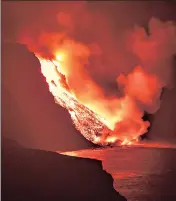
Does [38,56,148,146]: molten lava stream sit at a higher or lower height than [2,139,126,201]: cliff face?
higher

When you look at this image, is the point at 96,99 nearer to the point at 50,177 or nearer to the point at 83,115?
the point at 83,115

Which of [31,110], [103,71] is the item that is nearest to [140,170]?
[103,71]

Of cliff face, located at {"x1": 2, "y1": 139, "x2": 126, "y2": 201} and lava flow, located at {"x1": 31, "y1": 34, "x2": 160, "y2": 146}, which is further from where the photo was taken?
lava flow, located at {"x1": 31, "y1": 34, "x2": 160, "y2": 146}

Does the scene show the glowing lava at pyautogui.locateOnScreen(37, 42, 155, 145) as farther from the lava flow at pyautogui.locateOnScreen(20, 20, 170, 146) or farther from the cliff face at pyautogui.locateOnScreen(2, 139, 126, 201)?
the cliff face at pyautogui.locateOnScreen(2, 139, 126, 201)

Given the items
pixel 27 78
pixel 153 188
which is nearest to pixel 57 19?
pixel 27 78

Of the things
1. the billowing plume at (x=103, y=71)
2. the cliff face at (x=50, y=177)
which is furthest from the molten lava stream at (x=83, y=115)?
the cliff face at (x=50, y=177)

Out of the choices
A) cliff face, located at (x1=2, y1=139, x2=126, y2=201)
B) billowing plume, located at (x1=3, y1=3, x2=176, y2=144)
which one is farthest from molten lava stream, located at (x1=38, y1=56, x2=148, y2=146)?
cliff face, located at (x1=2, y1=139, x2=126, y2=201)
